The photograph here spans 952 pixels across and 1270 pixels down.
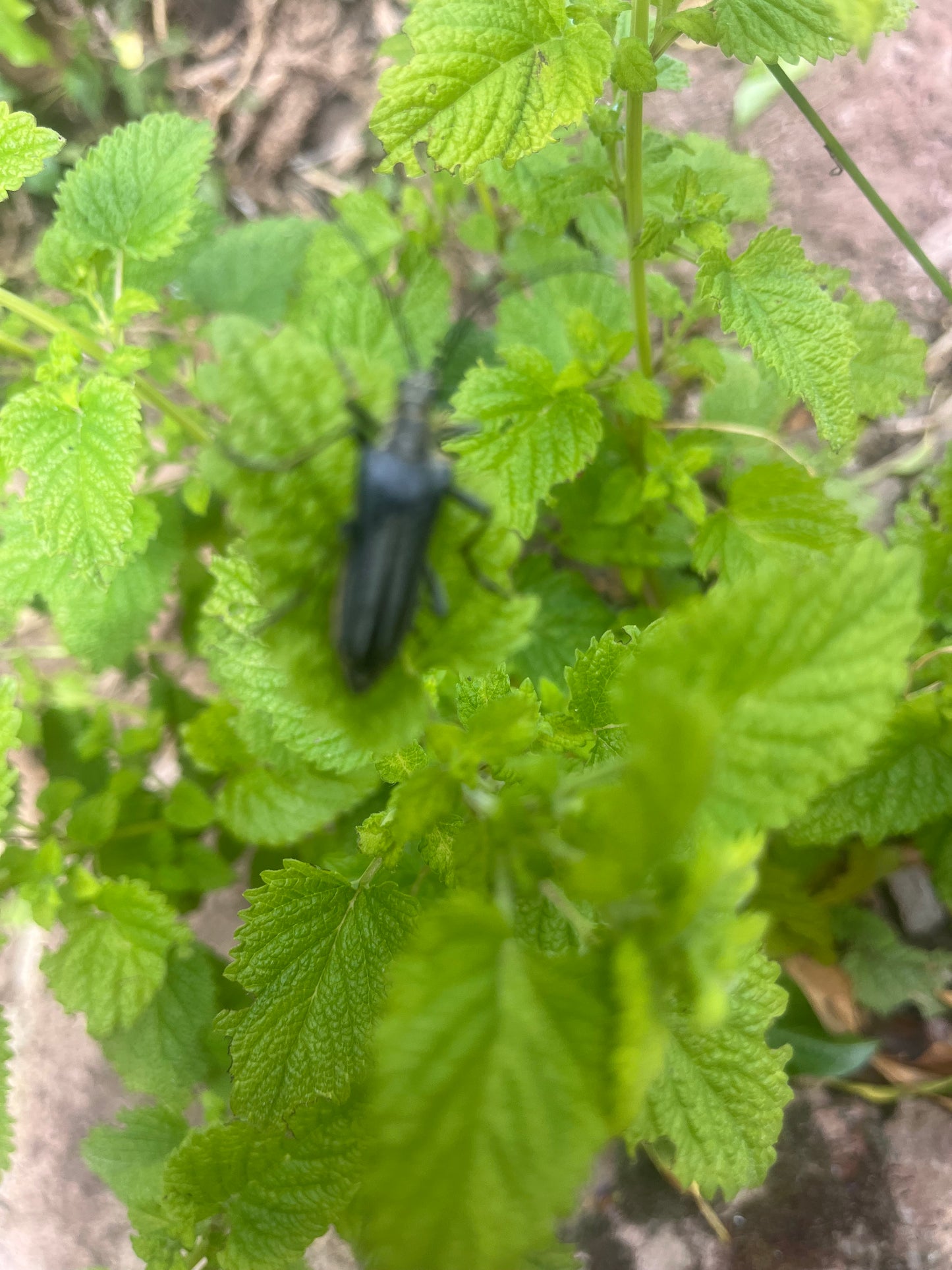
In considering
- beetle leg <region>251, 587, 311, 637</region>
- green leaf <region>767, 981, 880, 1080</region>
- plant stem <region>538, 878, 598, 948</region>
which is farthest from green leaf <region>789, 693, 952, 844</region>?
beetle leg <region>251, 587, 311, 637</region>

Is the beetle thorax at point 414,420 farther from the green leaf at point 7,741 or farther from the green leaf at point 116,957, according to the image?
the green leaf at point 116,957

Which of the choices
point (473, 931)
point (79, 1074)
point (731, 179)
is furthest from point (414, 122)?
point (79, 1074)

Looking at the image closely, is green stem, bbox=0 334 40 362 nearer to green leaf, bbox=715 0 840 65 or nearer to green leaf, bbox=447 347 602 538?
green leaf, bbox=447 347 602 538

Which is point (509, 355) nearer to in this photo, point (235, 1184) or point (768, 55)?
point (768, 55)

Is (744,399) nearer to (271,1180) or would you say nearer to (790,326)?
(790,326)

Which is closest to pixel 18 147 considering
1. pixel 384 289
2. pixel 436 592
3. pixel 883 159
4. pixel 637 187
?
pixel 384 289
